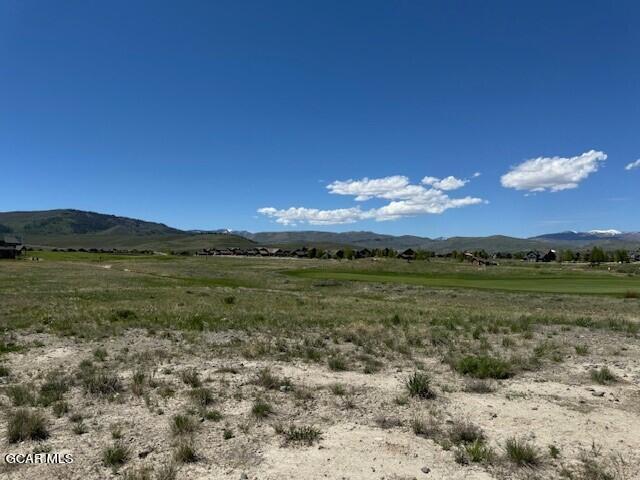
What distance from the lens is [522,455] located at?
6809 mm

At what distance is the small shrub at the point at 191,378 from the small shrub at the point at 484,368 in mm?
6463

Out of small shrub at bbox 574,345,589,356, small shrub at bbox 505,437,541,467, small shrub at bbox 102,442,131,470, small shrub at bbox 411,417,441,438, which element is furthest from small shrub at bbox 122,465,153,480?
small shrub at bbox 574,345,589,356

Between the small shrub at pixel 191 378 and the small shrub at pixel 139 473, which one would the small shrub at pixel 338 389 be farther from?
the small shrub at pixel 139 473

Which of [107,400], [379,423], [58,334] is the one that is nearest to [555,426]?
[379,423]

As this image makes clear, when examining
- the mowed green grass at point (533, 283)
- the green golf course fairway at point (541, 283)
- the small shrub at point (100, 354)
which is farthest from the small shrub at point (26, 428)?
the mowed green grass at point (533, 283)

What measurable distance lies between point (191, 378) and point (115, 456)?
3.83 metres

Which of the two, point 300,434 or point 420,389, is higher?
point 420,389

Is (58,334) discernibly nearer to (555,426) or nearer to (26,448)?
(26,448)

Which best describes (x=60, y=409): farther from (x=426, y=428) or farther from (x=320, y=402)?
(x=426, y=428)

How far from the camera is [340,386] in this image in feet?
34.1

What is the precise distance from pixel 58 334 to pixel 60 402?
851 centimetres

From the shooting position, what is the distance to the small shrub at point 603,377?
10945mm

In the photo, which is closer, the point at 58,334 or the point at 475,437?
the point at 475,437

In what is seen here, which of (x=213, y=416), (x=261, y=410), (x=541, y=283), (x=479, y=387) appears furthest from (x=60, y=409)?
(x=541, y=283)
